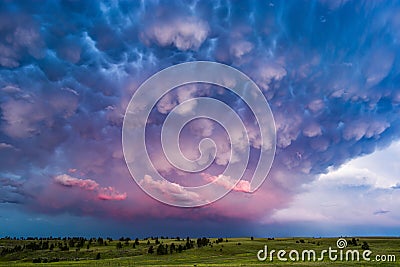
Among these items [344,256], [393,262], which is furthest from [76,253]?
[393,262]

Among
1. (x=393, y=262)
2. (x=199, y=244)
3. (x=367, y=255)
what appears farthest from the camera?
(x=199, y=244)

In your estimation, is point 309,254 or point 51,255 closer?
point 309,254

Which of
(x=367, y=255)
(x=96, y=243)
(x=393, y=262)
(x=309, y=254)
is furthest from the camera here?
(x=96, y=243)

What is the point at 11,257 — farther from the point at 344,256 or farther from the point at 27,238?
the point at 344,256

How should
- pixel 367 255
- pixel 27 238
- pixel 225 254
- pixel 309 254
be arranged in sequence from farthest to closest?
pixel 27 238 → pixel 225 254 → pixel 309 254 → pixel 367 255

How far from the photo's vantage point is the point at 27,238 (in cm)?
15238

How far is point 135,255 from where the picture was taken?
88.8 metres

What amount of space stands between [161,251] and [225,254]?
1713cm

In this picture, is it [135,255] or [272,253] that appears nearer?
[272,253]

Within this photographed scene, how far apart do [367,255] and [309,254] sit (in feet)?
39.6

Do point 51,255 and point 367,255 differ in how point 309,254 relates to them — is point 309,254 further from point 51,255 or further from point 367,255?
point 51,255

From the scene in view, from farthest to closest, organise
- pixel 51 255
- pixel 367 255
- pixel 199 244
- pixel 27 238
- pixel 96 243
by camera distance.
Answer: pixel 27 238 → pixel 96 243 → pixel 199 244 → pixel 51 255 → pixel 367 255

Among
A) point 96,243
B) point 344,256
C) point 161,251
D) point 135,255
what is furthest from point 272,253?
point 96,243

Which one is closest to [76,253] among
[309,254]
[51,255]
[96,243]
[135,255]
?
[51,255]
